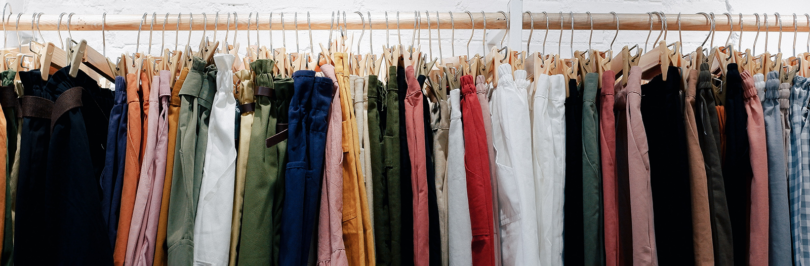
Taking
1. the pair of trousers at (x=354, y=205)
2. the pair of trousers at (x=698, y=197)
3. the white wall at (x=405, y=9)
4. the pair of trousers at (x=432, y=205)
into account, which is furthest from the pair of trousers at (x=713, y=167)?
the white wall at (x=405, y=9)

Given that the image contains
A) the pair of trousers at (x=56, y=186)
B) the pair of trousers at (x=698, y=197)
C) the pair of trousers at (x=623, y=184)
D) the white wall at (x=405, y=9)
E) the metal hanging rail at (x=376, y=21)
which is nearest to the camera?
the pair of trousers at (x=56, y=186)

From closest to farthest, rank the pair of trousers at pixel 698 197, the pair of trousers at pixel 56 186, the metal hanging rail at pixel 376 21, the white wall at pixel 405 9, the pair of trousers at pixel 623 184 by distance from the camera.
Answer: the pair of trousers at pixel 56 186 → the pair of trousers at pixel 698 197 → the pair of trousers at pixel 623 184 → the metal hanging rail at pixel 376 21 → the white wall at pixel 405 9

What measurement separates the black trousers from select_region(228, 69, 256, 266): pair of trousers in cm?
96

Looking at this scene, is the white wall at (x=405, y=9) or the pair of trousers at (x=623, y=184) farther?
the white wall at (x=405, y=9)

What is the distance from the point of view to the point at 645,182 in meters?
1.00

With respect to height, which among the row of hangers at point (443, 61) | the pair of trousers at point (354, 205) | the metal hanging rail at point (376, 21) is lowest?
the pair of trousers at point (354, 205)

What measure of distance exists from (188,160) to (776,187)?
53.5 inches

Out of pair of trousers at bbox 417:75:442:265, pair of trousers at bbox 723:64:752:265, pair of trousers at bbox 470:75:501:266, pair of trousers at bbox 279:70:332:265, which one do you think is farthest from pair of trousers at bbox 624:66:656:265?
pair of trousers at bbox 279:70:332:265

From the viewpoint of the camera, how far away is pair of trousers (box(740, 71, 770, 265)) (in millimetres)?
992

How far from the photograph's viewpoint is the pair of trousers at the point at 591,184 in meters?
1.01

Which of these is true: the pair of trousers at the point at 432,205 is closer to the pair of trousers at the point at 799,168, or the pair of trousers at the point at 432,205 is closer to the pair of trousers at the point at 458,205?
the pair of trousers at the point at 458,205

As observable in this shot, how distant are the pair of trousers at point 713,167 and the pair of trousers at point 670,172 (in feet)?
0.18

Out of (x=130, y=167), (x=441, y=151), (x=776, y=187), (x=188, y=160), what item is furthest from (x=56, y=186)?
(x=776, y=187)

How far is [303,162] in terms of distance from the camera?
96 cm
